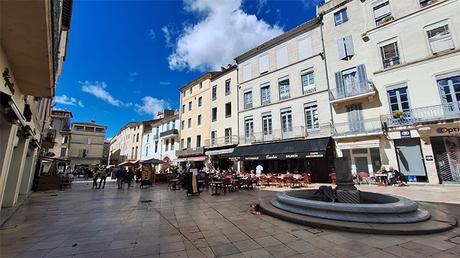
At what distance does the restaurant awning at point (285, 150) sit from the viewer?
16.1m

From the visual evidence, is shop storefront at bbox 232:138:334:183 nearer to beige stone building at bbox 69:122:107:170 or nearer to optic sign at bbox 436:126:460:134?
optic sign at bbox 436:126:460:134

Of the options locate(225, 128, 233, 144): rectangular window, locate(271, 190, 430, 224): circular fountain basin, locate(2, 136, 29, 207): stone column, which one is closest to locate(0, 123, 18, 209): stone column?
locate(2, 136, 29, 207): stone column

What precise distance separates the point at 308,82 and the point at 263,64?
18.6 feet

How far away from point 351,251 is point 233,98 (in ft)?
71.8

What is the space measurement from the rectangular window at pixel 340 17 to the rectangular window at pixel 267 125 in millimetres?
9597

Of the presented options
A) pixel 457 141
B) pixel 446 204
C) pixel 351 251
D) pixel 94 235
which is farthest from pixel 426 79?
pixel 94 235

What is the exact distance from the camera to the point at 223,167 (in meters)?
24.7

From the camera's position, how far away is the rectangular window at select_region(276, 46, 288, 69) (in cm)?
2078

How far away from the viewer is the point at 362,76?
624 inches

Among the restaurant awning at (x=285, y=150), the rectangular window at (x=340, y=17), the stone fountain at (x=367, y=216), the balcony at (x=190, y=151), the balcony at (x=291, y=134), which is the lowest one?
the stone fountain at (x=367, y=216)

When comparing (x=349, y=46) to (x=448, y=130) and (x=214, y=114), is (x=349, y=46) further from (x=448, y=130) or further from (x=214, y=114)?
(x=214, y=114)

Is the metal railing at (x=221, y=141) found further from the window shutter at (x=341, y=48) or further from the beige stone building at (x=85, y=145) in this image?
the beige stone building at (x=85, y=145)

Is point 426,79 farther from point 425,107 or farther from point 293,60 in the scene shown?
point 293,60

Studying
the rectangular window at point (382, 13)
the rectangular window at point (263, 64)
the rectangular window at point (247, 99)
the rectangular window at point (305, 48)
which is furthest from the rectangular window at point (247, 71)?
the rectangular window at point (382, 13)
